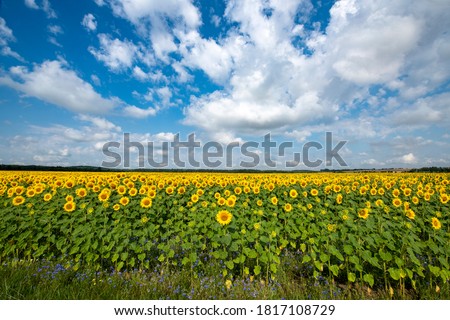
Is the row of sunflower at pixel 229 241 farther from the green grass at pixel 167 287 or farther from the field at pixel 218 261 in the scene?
the green grass at pixel 167 287

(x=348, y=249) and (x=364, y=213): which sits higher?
(x=364, y=213)

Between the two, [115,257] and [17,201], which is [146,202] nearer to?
[115,257]

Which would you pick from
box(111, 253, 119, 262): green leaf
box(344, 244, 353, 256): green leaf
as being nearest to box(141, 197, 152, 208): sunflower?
box(111, 253, 119, 262): green leaf

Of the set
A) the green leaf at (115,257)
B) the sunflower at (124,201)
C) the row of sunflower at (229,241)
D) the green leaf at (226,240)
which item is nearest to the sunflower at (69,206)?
the row of sunflower at (229,241)

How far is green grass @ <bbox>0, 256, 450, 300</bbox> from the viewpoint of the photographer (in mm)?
4051

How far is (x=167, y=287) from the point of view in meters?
4.41

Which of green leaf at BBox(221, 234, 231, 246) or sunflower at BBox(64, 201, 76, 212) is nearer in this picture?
green leaf at BBox(221, 234, 231, 246)

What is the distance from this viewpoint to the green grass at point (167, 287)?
13.3 feet

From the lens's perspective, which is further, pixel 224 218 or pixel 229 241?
pixel 224 218

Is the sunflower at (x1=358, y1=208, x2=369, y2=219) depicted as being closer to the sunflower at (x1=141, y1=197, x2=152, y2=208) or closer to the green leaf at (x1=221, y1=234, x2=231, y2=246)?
the green leaf at (x1=221, y1=234, x2=231, y2=246)

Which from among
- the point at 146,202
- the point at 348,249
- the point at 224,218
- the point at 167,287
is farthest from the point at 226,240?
the point at 146,202

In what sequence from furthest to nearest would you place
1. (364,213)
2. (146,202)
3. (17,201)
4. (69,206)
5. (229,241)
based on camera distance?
(146,202) → (17,201) → (69,206) → (364,213) → (229,241)

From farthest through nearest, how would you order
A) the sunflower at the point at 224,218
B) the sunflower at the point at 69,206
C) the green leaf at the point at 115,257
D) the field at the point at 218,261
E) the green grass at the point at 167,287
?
1. the sunflower at the point at 69,206
2. the sunflower at the point at 224,218
3. the green leaf at the point at 115,257
4. the field at the point at 218,261
5. the green grass at the point at 167,287
